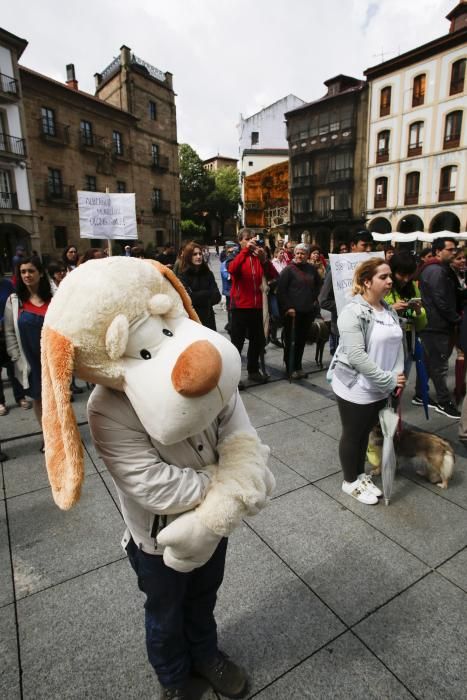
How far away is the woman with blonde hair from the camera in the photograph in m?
2.72

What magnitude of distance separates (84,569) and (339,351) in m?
2.28

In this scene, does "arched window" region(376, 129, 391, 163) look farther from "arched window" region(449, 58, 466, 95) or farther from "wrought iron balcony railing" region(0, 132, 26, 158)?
"wrought iron balcony railing" region(0, 132, 26, 158)

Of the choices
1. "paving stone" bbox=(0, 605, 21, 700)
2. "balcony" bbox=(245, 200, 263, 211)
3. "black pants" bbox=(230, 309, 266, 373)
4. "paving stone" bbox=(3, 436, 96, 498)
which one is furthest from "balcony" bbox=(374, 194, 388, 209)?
"paving stone" bbox=(0, 605, 21, 700)

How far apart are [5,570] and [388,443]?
2.70m

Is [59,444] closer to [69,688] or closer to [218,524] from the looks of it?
[218,524]

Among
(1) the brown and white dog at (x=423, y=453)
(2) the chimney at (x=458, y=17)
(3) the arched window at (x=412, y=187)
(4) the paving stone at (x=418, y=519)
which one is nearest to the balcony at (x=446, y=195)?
(3) the arched window at (x=412, y=187)

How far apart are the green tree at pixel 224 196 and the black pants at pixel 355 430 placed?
5377 cm

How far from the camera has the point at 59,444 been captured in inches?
48.9

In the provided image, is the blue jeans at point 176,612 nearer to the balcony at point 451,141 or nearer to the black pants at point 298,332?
the black pants at point 298,332

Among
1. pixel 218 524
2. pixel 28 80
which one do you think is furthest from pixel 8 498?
pixel 28 80

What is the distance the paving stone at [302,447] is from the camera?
11.4 ft

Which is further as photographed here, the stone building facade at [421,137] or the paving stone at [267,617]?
the stone building facade at [421,137]

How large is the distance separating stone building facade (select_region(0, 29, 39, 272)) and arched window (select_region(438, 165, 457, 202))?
2553 centimetres

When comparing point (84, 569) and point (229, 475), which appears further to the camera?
point (84, 569)
